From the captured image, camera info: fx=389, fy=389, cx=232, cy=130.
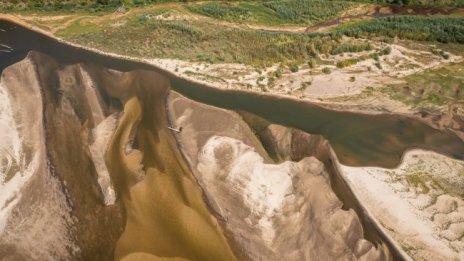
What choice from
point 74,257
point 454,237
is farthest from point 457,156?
point 74,257

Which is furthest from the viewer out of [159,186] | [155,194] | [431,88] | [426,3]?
[426,3]

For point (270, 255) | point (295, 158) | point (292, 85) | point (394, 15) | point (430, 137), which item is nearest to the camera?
point (270, 255)

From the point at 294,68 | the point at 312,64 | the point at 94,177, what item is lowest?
the point at 94,177

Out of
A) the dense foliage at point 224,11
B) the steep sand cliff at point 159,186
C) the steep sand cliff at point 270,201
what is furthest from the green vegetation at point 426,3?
the steep sand cliff at point 270,201

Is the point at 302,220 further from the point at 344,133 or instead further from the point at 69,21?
the point at 69,21

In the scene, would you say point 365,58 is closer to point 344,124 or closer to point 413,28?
point 413,28

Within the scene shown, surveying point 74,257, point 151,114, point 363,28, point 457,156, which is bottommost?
point 74,257

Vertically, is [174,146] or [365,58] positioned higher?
[365,58]

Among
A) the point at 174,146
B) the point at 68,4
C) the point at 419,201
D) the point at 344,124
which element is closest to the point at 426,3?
the point at 344,124
